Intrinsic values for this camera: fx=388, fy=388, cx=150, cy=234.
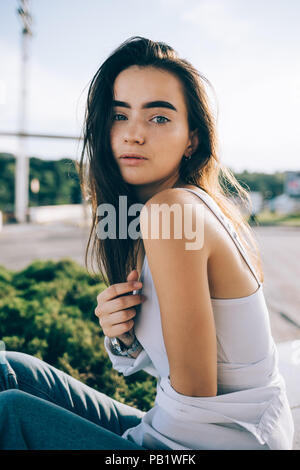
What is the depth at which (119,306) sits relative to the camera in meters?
1.17

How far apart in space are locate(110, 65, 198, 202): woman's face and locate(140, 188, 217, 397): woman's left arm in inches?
12.7

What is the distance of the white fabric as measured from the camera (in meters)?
0.95

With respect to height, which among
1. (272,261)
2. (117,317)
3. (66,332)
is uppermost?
(117,317)

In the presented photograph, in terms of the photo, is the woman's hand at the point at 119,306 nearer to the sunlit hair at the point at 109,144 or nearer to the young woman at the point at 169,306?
the young woman at the point at 169,306

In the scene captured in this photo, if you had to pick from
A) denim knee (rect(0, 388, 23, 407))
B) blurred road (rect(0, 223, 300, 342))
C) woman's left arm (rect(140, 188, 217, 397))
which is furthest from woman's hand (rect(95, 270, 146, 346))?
blurred road (rect(0, 223, 300, 342))

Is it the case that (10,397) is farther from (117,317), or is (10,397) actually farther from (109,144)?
(109,144)

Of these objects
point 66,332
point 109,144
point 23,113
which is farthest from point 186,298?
point 23,113

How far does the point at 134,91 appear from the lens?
4.18 ft

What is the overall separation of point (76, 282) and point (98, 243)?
2780 mm

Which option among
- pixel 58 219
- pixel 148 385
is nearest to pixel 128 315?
pixel 148 385

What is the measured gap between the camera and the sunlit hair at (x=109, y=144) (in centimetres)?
132

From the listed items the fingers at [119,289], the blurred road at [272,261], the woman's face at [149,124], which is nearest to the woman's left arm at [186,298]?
the fingers at [119,289]

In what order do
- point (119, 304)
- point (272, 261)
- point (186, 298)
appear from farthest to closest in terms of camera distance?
1. point (272, 261)
2. point (119, 304)
3. point (186, 298)

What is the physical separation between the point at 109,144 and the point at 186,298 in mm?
704
